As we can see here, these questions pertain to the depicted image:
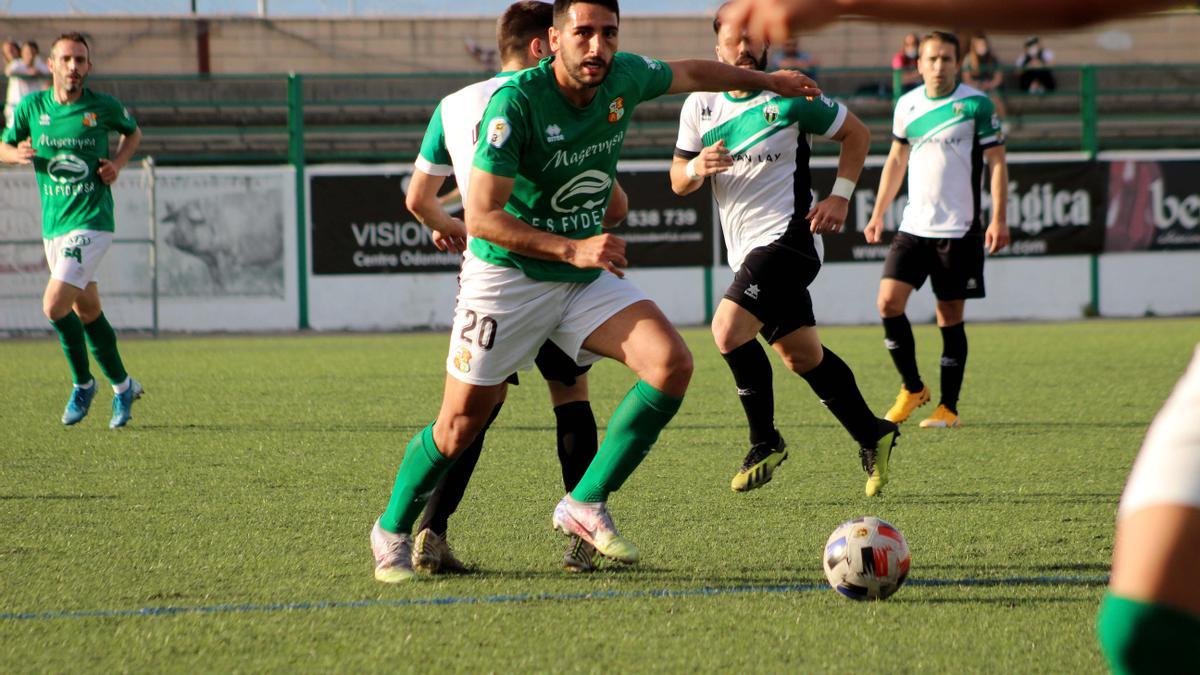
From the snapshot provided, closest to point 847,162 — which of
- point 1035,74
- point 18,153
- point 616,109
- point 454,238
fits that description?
point 454,238

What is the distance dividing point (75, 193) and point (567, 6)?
566cm

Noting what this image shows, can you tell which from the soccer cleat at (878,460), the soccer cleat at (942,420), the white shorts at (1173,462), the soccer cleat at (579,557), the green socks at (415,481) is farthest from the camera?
the soccer cleat at (942,420)

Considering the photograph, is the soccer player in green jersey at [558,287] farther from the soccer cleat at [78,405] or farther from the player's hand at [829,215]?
the soccer cleat at [78,405]

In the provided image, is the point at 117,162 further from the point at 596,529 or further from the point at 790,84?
the point at 596,529

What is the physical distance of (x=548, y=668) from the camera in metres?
3.48

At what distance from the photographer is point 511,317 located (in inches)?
174

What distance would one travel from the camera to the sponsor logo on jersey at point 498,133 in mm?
4184

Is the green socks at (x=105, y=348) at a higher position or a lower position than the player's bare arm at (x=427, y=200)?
lower

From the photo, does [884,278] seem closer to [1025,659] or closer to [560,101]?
[560,101]

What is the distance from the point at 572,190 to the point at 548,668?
159 centimetres

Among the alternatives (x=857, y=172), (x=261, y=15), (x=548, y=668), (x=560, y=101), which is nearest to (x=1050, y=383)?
(x=857, y=172)

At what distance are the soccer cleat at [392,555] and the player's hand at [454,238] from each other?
1.04 meters

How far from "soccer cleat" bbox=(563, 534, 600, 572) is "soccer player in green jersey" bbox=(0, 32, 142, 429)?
4.94 m

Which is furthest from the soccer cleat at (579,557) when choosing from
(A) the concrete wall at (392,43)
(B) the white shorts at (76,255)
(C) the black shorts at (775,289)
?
(A) the concrete wall at (392,43)
